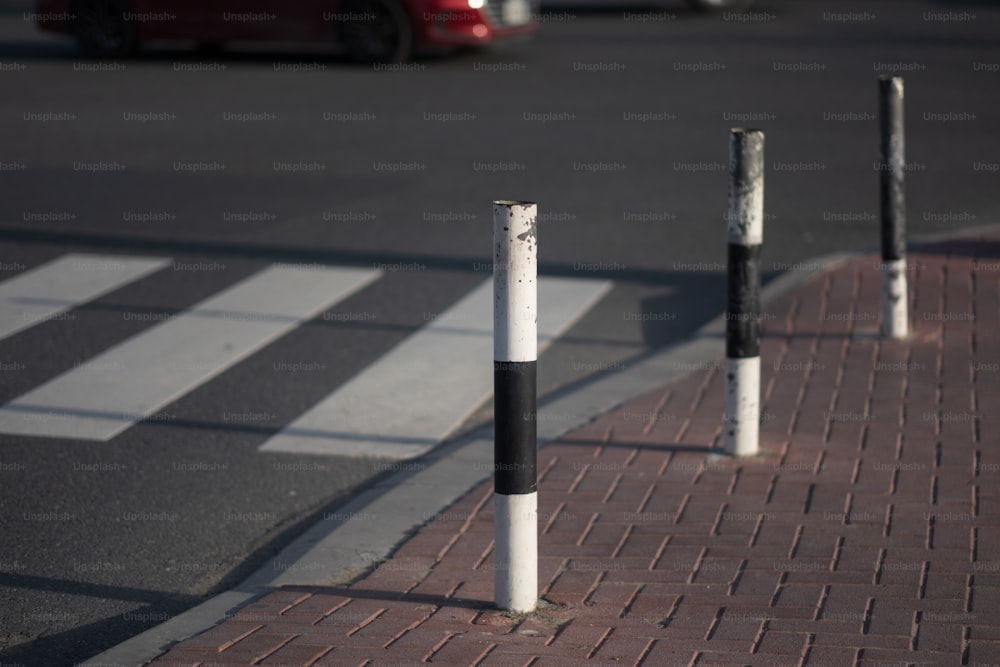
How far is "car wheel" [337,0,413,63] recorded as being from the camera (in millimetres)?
17844

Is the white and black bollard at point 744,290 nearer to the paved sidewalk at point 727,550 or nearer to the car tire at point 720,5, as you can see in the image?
the paved sidewalk at point 727,550

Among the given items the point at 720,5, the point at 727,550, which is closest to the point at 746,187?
the point at 727,550

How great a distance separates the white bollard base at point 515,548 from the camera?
411 cm

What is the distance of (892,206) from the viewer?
22.7 ft

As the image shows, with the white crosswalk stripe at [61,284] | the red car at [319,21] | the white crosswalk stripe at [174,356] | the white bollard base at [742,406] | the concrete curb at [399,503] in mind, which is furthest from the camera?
the red car at [319,21]

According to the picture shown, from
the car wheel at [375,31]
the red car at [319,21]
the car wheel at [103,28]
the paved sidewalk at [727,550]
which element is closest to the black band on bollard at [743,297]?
the paved sidewalk at [727,550]

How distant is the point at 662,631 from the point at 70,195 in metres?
8.21

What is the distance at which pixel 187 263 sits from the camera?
9.04 meters

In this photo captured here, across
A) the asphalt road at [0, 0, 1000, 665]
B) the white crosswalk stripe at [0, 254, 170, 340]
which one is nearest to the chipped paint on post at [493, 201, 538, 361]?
the asphalt road at [0, 0, 1000, 665]

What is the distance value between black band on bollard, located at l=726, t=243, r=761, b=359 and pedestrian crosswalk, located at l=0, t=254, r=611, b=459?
142cm

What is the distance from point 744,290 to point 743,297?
0.09 ft

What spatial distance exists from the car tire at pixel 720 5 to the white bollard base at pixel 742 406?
2168cm

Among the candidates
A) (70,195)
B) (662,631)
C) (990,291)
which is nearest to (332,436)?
(662,631)

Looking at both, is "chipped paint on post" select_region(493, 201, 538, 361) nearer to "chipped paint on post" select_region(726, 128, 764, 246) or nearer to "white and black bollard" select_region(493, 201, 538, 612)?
"white and black bollard" select_region(493, 201, 538, 612)
